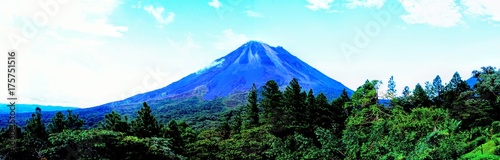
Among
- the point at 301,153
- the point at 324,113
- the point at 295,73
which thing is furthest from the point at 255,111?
the point at 295,73

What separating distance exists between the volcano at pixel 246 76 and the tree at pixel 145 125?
7613 cm

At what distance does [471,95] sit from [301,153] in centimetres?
1487

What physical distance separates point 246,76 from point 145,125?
97632 millimetres

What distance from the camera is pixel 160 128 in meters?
21.8

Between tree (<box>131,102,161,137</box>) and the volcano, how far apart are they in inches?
2997

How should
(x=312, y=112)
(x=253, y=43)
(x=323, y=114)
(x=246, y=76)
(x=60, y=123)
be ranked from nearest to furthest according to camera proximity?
(x=312, y=112) → (x=323, y=114) → (x=60, y=123) → (x=246, y=76) → (x=253, y=43)

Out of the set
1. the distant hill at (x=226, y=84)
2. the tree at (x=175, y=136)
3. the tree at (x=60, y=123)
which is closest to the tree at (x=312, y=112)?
the tree at (x=175, y=136)

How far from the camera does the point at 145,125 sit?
2077 centimetres

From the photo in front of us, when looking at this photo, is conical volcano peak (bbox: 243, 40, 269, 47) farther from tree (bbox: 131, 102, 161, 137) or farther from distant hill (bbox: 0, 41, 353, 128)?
tree (bbox: 131, 102, 161, 137)

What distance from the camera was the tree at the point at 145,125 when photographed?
20.3 meters

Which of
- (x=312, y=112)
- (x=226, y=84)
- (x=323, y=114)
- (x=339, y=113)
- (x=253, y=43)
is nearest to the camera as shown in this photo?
(x=312, y=112)

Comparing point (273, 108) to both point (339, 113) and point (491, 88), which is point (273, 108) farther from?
point (491, 88)

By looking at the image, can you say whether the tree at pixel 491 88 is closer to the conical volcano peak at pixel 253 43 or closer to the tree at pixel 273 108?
the tree at pixel 273 108

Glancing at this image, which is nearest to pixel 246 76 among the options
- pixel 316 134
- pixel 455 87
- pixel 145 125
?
pixel 455 87
